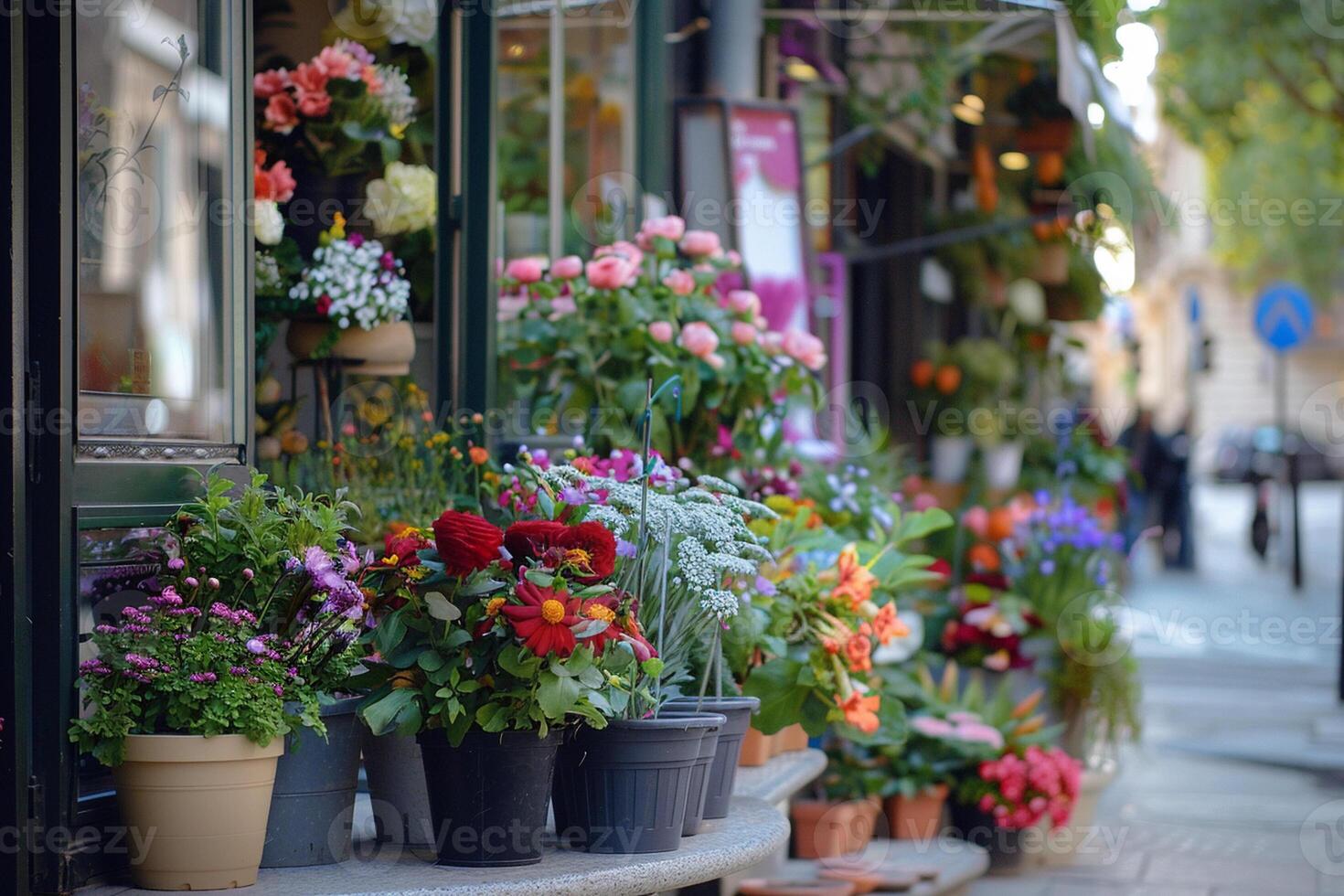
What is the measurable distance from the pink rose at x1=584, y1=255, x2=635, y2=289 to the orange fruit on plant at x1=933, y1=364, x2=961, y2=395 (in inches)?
219

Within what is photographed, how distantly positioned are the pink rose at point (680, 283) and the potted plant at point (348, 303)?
81 cm

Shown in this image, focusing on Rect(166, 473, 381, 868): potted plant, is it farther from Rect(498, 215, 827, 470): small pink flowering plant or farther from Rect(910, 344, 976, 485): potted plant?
Rect(910, 344, 976, 485): potted plant

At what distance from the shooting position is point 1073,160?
1013 cm

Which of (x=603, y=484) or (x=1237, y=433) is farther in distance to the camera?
(x=1237, y=433)

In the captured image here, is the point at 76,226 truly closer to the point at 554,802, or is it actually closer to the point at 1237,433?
the point at 554,802

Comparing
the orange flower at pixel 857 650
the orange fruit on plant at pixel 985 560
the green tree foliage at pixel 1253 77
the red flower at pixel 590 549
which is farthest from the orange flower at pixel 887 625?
the green tree foliage at pixel 1253 77

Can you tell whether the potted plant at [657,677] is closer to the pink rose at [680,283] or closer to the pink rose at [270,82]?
the pink rose at [680,283]

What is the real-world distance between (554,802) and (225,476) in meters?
0.91

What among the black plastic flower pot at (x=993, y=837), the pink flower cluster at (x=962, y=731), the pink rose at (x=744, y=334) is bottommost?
the black plastic flower pot at (x=993, y=837)

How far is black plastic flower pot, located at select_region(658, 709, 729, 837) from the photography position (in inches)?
126

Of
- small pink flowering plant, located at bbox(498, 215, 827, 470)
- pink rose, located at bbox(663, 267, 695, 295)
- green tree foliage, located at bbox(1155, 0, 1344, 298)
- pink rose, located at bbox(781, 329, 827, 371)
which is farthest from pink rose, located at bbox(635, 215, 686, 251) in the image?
green tree foliage, located at bbox(1155, 0, 1344, 298)

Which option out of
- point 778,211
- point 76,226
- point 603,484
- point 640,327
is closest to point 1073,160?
point 778,211

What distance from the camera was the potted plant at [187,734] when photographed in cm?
282

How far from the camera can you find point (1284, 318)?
14.7 metres
